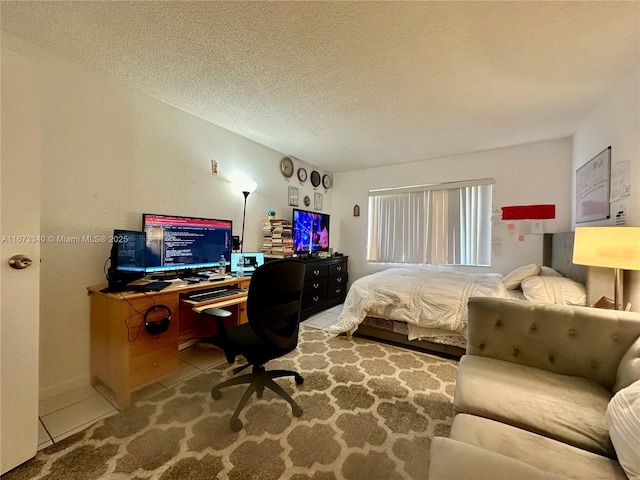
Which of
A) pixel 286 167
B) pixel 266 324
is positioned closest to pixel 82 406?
pixel 266 324

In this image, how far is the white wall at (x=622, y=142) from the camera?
5.75ft

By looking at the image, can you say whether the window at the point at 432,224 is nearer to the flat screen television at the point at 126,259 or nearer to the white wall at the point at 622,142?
the white wall at the point at 622,142

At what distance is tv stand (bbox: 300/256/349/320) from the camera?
3.54m

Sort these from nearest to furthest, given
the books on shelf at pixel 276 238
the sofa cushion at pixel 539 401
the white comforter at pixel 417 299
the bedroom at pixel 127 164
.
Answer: the sofa cushion at pixel 539 401, the bedroom at pixel 127 164, the white comforter at pixel 417 299, the books on shelf at pixel 276 238

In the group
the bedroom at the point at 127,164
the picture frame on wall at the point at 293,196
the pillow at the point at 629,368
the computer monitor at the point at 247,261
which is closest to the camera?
the pillow at the point at 629,368

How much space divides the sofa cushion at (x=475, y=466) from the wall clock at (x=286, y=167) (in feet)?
11.8

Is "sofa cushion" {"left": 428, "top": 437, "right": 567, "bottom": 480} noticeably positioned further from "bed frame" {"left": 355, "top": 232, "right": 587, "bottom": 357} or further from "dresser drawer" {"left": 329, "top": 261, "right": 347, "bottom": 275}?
"dresser drawer" {"left": 329, "top": 261, "right": 347, "bottom": 275}

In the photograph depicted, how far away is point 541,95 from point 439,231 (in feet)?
7.01

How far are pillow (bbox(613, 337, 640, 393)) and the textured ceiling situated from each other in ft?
5.78

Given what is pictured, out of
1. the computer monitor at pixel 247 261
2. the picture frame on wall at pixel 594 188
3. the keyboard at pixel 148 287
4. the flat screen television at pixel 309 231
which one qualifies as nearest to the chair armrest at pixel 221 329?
the keyboard at pixel 148 287

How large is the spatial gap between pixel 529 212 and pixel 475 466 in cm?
371

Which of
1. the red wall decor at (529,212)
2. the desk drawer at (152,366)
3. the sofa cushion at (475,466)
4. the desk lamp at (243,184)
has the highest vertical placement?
the desk lamp at (243,184)

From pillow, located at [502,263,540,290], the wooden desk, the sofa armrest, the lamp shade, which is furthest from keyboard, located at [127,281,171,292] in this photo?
pillow, located at [502,263,540,290]

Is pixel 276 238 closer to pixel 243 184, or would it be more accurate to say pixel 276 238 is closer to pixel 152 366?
pixel 243 184
